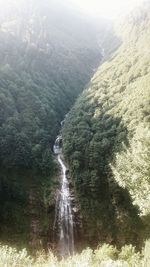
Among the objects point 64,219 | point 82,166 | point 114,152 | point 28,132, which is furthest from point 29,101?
point 64,219

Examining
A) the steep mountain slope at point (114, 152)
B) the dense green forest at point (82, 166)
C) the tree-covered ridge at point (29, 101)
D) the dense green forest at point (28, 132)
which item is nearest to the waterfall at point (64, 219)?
the dense green forest at point (82, 166)

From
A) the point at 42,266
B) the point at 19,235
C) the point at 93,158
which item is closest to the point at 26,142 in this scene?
the point at 93,158

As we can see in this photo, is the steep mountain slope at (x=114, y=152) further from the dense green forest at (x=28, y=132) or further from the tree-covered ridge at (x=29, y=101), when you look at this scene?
the tree-covered ridge at (x=29, y=101)

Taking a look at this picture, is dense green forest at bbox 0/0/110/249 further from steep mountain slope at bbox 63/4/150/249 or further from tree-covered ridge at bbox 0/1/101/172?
steep mountain slope at bbox 63/4/150/249

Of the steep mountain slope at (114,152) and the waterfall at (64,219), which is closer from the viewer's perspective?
the steep mountain slope at (114,152)

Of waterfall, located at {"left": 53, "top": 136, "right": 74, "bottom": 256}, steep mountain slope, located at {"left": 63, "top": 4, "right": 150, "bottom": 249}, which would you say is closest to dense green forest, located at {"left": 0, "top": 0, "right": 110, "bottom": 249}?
waterfall, located at {"left": 53, "top": 136, "right": 74, "bottom": 256}

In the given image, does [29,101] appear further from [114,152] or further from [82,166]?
[114,152]

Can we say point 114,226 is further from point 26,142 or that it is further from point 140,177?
point 26,142

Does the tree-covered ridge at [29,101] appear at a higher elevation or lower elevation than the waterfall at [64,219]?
higher
